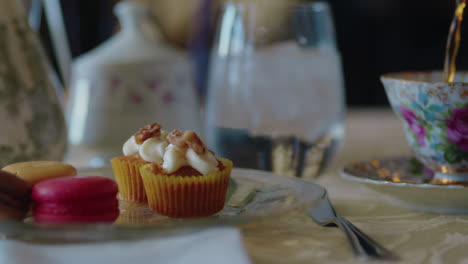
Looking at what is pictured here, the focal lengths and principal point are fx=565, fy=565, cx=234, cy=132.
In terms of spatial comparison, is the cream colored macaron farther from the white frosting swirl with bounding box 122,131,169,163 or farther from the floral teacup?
the floral teacup

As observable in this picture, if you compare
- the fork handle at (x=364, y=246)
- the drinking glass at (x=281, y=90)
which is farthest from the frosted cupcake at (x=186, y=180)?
the drinking glass at (x=281, y=90)

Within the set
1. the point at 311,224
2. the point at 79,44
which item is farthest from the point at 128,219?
the point at 79,44

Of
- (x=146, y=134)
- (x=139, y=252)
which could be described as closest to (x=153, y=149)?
(x=146, y=134)

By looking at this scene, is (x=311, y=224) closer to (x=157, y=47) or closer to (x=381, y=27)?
(x=157, y=47)

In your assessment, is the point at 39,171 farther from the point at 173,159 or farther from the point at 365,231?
the point at 365,231

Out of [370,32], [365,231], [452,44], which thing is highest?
[452,44]

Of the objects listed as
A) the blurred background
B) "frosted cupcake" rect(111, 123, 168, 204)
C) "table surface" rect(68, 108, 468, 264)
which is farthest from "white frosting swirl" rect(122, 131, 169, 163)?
the blurred background

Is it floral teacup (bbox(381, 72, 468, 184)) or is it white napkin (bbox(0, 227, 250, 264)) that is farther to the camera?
floral teacup (bbox(381, 72, 468, 184))
